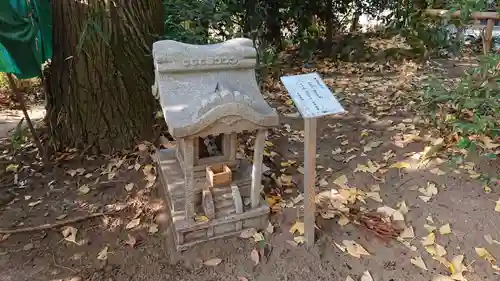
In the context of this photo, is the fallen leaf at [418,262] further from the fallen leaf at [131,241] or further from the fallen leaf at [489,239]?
the fallen leaf at [131,241]

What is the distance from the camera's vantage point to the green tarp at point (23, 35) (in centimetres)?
270

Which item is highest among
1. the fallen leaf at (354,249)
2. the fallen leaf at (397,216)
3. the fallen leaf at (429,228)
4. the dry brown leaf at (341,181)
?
the dry brown leaf at (341,181)

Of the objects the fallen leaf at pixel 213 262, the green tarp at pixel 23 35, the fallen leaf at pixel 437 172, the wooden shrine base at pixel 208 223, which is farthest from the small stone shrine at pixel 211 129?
the fallen leaf at pixel 437 172

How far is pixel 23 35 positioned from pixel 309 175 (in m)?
2.27

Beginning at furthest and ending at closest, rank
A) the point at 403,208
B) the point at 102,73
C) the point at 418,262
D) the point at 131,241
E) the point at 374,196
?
the point at 102,73 < the point at 374,196 < the point at 403,208 < the point at 131,241 < the point at 418,262

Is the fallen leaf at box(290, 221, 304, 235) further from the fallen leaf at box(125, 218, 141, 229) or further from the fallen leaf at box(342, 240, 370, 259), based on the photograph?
the fallen leaf at box(125, 218, 141, 229)

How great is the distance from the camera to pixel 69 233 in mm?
2551

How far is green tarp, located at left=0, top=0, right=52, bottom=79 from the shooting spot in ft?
8.86

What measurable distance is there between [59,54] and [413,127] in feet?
10.2

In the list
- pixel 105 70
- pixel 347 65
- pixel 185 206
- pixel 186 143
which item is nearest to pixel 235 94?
pixel 186 143

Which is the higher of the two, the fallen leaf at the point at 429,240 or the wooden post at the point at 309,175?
the wooden post at the point at 309,175

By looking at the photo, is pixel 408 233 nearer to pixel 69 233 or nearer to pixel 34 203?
pixel 69 233

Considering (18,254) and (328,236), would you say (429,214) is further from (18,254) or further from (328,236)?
(18,254)

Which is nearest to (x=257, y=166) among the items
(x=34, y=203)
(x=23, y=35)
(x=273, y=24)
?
(x=34, y=203)
